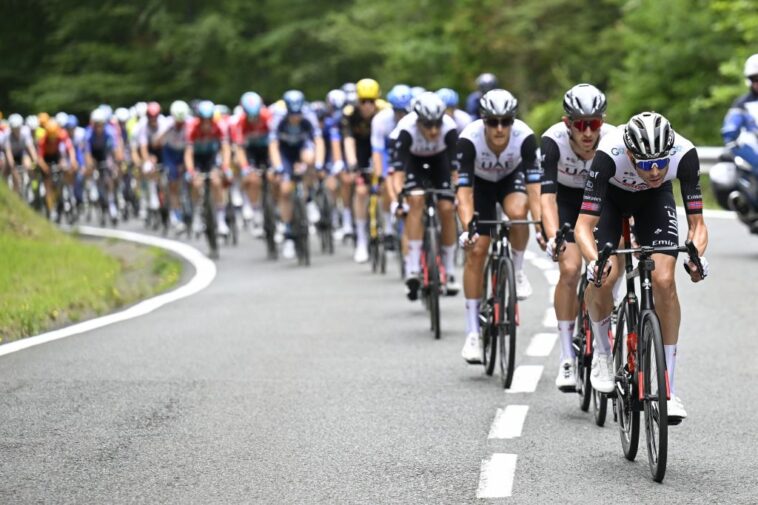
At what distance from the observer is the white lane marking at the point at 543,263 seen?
1778 centimetres

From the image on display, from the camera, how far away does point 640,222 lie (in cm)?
793

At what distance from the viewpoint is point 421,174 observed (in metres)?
13.4

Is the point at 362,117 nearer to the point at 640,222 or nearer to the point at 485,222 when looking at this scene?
the point at 485,222

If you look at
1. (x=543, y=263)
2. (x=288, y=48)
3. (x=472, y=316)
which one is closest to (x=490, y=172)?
(x=472, y=316)

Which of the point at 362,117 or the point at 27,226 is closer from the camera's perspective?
the point at 362,117

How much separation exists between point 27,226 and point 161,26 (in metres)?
42.3

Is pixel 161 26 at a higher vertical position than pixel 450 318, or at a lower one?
higher

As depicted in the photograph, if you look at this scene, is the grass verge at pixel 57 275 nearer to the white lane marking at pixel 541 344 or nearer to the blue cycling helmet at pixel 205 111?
the blue cycling helmet at pixel 205 111

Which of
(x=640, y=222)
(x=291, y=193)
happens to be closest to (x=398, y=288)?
(x=291, y=193)

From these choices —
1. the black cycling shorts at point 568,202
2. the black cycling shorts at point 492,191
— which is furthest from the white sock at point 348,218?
the black cycling shorts at point 568,202

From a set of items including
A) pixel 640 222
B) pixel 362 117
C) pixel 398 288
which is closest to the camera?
pixel 640 222

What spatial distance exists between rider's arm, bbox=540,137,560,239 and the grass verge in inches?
199

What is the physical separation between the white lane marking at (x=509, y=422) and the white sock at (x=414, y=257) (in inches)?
172

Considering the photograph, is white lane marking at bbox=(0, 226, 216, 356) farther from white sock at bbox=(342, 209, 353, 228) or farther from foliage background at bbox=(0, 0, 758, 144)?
foliage background at bbox=(0, 0, 758, 144)
